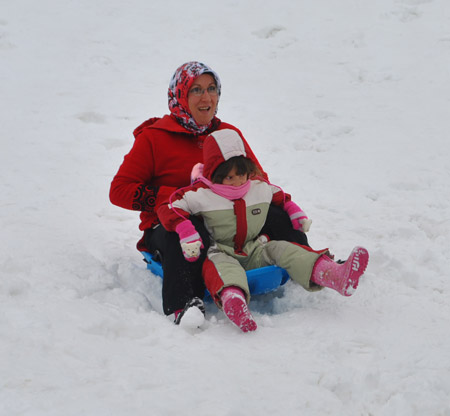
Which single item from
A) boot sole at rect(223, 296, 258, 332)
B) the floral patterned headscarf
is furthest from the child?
the floral patterned headscarf

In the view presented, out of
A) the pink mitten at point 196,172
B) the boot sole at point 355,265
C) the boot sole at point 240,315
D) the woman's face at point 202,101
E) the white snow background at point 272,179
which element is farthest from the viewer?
the woman's face at point 202,101

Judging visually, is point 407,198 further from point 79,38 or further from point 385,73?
point 79,38

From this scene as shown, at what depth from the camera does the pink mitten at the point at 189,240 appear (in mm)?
2408

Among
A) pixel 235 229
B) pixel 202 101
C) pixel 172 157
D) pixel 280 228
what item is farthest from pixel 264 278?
pixel 202 101

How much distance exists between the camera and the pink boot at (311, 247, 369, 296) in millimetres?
2328

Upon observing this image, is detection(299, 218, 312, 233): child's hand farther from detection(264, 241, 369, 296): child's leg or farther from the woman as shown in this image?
detection(264, 241, 369, 296): child's leg

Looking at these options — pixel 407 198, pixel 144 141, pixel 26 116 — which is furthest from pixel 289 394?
pixel 26 116

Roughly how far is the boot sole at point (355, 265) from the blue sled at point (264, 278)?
396mm

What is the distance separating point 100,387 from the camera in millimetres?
1660

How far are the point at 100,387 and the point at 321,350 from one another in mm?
921

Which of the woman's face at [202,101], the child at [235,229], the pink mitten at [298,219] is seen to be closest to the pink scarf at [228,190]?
the child at [235,229]

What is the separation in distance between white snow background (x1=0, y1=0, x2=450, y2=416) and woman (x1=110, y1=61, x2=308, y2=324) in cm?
33

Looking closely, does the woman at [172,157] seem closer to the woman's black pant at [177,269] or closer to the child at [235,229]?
the woman's black pant at [177,269]

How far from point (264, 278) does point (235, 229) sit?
12.0 inches
